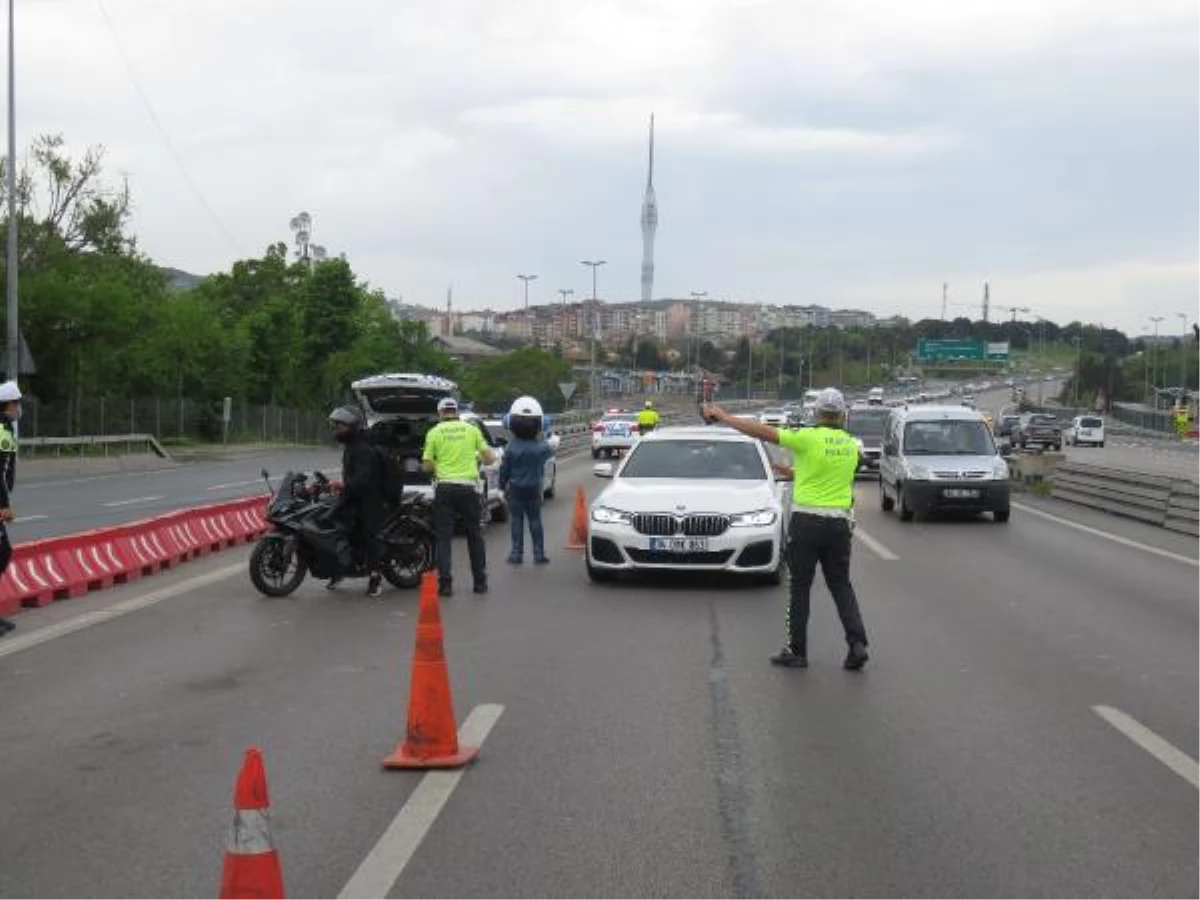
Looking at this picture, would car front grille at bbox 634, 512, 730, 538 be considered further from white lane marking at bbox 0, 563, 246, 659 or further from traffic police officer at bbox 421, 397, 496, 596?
white lane marking at bbox 0, 563, 246, 659

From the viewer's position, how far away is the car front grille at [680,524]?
13828 millimetres

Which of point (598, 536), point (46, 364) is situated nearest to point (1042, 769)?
point (598, 536)

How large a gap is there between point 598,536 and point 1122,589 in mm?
5099

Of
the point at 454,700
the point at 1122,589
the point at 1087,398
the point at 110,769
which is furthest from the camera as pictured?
the point at 1087,398

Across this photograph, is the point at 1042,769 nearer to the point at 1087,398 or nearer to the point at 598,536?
the point at 598,536

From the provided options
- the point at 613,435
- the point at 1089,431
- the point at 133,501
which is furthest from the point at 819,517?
the point at 1089,431

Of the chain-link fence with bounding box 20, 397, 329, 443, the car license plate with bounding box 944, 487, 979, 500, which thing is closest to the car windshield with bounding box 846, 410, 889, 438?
the car license plate with bounding box 944, 487, 979, 500

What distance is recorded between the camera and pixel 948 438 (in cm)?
2478

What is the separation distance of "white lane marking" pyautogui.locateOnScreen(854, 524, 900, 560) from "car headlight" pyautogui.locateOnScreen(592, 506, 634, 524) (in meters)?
4.87

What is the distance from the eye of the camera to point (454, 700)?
336 inches

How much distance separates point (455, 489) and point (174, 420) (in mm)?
43742

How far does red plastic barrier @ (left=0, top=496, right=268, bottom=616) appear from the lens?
12617 millimetres

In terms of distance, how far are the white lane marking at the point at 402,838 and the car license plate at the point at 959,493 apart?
16882 millimetres

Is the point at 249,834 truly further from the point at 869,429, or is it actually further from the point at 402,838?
the point at 869,429
